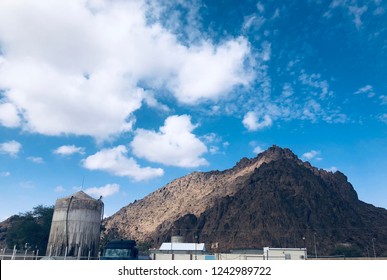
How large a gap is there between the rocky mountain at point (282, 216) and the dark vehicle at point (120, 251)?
92.7m

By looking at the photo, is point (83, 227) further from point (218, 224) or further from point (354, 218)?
point (354, 218)

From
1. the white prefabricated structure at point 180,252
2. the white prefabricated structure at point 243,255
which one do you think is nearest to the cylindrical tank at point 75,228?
the white prefabricated structure at point 180,252

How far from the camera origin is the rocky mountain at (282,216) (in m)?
126

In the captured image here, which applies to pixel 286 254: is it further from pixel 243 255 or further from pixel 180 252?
pixel 180 252

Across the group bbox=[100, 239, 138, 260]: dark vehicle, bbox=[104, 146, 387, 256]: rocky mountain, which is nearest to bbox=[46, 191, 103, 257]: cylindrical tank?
bbox=[100, 239, 138, 260]: dark vehicle

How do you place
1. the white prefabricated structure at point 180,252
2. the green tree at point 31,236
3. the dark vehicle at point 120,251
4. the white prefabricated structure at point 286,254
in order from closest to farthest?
the dark vehicle at point 120,251 → the white prefabricated structure at point 286,254 → the white prefabricated structure at point 180,252 → the green tree at point 31,236

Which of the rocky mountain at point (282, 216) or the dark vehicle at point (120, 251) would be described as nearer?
the dark vehicle at point (120, 251)

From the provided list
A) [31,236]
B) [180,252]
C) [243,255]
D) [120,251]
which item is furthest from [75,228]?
[31,236]

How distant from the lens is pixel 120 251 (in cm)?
3450

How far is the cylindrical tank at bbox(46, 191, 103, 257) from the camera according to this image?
4859 cm

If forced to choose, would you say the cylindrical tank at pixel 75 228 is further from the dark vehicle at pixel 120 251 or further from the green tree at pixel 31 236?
the green tree at pixel 31 236

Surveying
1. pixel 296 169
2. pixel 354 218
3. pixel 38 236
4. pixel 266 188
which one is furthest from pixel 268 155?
pixel 38 236

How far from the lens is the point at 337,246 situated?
Answer: 11800cm

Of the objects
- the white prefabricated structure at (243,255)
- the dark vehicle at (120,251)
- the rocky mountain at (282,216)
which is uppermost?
the rocky mountain at (282,216)
